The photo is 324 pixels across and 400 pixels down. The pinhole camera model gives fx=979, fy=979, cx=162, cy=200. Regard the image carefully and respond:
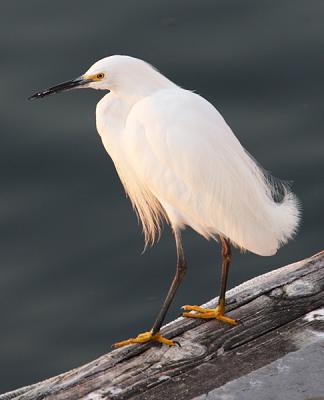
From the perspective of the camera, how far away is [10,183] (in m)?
5.89

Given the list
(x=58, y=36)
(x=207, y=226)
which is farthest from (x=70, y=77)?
(x=207, y=226)

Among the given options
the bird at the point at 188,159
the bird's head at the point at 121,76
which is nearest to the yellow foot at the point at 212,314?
the bird at the point at 188,159

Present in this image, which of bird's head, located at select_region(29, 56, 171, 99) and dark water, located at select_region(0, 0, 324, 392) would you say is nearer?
bird's head, located at select_region(29, 56, 171, 99)

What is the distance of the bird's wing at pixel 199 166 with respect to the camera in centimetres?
378

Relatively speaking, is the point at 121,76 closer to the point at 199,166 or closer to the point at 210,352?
the point at 199,166

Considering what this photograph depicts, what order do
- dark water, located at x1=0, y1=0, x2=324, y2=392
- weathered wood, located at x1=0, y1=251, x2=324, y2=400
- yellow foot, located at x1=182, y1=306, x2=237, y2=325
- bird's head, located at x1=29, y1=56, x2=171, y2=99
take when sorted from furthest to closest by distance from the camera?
1. dark water, located at x1=0, y1=0, x2=324, y2=392
2. bird's head, located at x1=29, y1=56, x2=171, y2=99
3. yellow foot, located at x1=182, y1=306, x2=237, y2=325
4. weathered wood, located at x1=0, y1=251, x2=324, y2=400

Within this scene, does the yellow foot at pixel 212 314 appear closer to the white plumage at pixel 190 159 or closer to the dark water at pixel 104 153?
the white plumage at pixel 190 159

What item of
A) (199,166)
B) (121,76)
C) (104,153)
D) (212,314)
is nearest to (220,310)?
(212,314)

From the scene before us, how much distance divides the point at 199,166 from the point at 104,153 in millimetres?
2268

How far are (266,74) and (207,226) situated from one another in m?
2.68

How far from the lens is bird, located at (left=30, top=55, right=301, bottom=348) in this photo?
378 centimetres

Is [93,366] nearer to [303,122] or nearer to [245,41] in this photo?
[303,122]

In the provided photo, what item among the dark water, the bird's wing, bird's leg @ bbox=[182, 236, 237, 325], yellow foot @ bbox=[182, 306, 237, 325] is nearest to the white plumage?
the bird's wing

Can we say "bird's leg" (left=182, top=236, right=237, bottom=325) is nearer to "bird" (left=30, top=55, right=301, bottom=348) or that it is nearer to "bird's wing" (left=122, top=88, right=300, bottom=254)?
"bird" (left=30, top=55, right=301, bottom=348)
